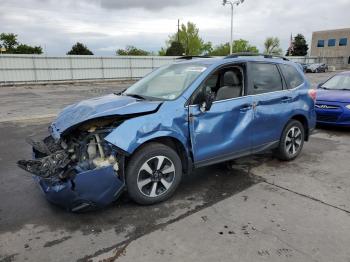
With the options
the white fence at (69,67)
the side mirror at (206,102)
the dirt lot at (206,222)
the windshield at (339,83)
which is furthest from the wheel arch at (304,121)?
the white fence at (69,67)

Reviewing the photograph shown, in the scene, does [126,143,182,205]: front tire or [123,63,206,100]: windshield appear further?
[123,63,206,100]: windshield

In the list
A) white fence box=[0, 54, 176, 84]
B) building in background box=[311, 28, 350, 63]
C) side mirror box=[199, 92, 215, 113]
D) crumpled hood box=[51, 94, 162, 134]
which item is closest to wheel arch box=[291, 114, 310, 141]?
side mirror box=[199, 92, 215, 113]

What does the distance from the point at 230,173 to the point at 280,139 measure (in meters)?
1.05

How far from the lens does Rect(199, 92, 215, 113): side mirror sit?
3.83m

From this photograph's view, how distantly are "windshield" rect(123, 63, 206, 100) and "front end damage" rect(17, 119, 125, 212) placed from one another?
92 centimetres

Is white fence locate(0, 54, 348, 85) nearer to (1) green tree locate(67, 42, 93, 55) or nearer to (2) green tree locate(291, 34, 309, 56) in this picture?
(1) green tree locate(67, 42, 93, 55)

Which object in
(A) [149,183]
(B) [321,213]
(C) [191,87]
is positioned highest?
(C) [191,87]

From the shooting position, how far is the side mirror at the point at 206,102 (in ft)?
12.6

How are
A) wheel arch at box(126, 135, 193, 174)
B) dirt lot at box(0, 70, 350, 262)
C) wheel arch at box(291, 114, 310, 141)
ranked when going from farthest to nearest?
wheel arch at box(291, 114, 310, 141) → wheel arch at box(126, 135, 193, 174) → dirt lot at box(0, 70, 350, 262)

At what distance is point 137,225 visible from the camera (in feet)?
10.8

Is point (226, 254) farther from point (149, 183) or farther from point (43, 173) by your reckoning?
point (43, 173)

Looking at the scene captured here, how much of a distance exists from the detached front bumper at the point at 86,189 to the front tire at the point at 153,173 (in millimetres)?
204

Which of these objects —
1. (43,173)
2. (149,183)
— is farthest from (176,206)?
(43,173)

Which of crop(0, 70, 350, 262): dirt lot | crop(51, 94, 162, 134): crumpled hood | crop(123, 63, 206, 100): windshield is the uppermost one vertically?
crop(123, 63, 206, 100): windshield
